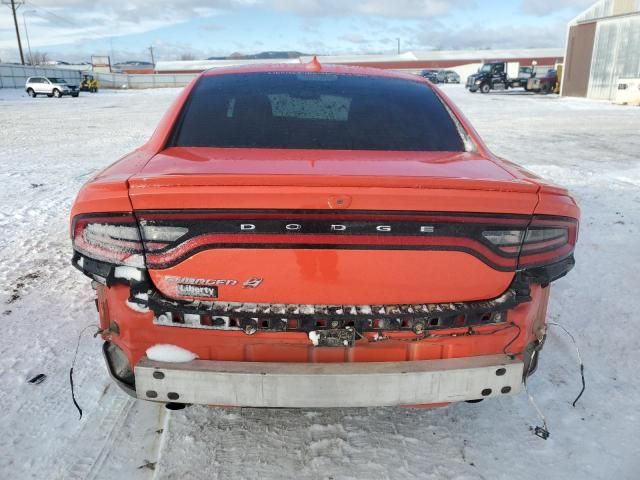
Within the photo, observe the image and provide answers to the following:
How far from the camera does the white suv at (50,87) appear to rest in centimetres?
3625

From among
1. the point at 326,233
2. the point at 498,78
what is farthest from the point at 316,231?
the point at 498,78

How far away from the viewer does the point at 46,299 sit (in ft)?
12.0

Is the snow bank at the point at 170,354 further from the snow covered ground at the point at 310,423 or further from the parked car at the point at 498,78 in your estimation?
the parked car at the point at 498,78

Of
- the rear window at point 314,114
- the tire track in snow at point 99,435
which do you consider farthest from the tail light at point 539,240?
the tire track in snow at point 99,435

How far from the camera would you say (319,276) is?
1.79m

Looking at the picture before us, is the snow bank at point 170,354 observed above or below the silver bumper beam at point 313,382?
above

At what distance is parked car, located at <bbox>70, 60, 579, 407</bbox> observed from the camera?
1736 mm

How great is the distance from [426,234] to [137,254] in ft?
3.37

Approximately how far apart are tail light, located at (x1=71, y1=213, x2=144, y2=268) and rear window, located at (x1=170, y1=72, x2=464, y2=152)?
78 centimetres

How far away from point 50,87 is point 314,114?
3998cm

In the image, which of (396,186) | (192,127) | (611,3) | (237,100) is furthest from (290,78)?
(611,3)

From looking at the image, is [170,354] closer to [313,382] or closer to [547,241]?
[313,382]

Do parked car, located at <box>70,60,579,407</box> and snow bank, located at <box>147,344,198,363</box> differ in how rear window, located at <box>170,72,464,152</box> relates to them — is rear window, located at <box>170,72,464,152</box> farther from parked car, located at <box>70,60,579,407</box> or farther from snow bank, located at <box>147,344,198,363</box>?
snow bank, located at <box>147,344,198,363</box>

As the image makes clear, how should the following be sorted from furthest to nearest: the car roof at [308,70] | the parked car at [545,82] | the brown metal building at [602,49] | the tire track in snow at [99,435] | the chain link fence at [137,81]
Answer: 1. the chain link fence at [137,81]
2. the parked car at [545,82]
3. the brown metal building at [602,49]
4. the car roof at [308,70]
5. the tire track in snow at [99,435]
